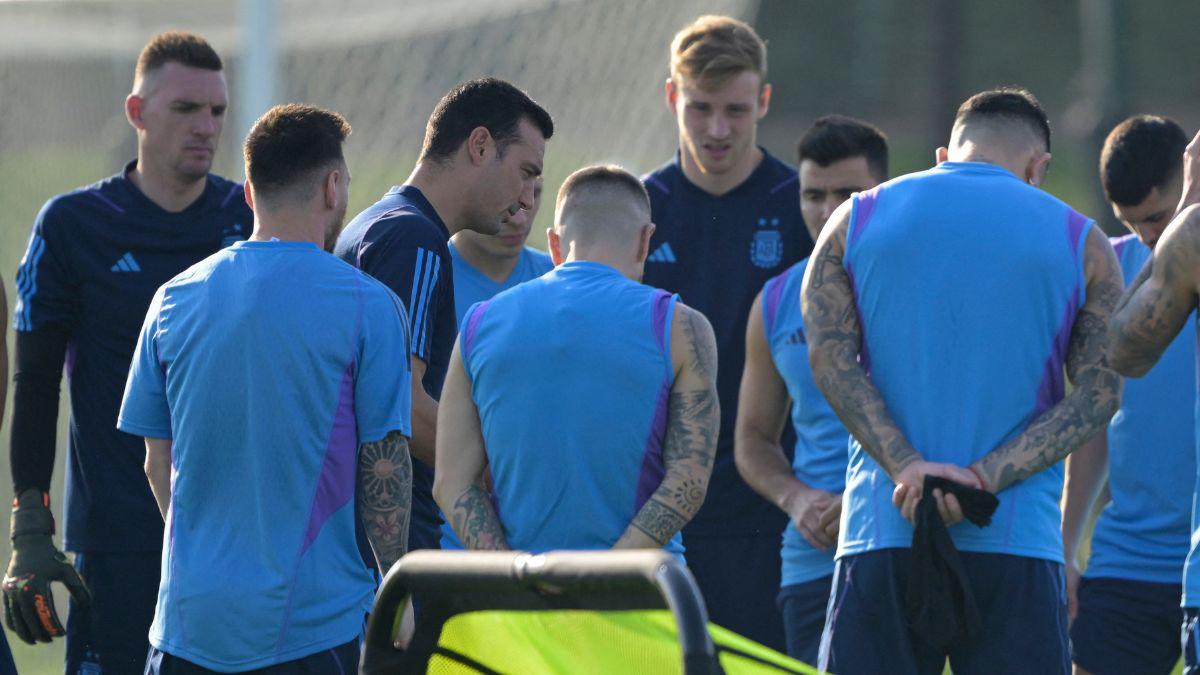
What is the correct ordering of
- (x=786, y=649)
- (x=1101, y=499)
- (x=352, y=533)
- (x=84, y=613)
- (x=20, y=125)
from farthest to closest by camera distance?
(x=1101, y=499), (x=20, y=125), (x=786, y=649), (x=84, y=613), (x=352, y=533)

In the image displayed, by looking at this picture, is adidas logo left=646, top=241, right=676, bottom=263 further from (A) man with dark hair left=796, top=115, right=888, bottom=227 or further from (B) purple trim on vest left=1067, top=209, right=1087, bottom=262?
(B) purple trim on vest left=1067, top=209, right=1087, bottom=262

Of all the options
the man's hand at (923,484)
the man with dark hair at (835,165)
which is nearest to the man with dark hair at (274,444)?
the man's hand at (923,484)

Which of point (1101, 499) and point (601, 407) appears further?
point (1101, 499)

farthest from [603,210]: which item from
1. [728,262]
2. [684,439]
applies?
[728,262]

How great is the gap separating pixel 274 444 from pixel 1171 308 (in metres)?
1.99

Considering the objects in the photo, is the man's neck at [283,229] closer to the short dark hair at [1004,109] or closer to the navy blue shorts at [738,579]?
the short dark hair at [1004,109]

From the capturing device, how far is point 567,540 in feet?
14.0

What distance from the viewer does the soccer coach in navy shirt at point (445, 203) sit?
4.54 m

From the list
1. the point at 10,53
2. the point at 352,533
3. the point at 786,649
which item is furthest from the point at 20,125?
the point at 352,533

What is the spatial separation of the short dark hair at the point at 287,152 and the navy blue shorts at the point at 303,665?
1.06m

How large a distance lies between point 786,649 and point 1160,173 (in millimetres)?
1921

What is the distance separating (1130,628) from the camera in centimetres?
566

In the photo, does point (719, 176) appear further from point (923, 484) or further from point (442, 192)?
point (923, 484)

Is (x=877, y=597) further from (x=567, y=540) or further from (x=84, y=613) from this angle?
(x=84, y=613)
